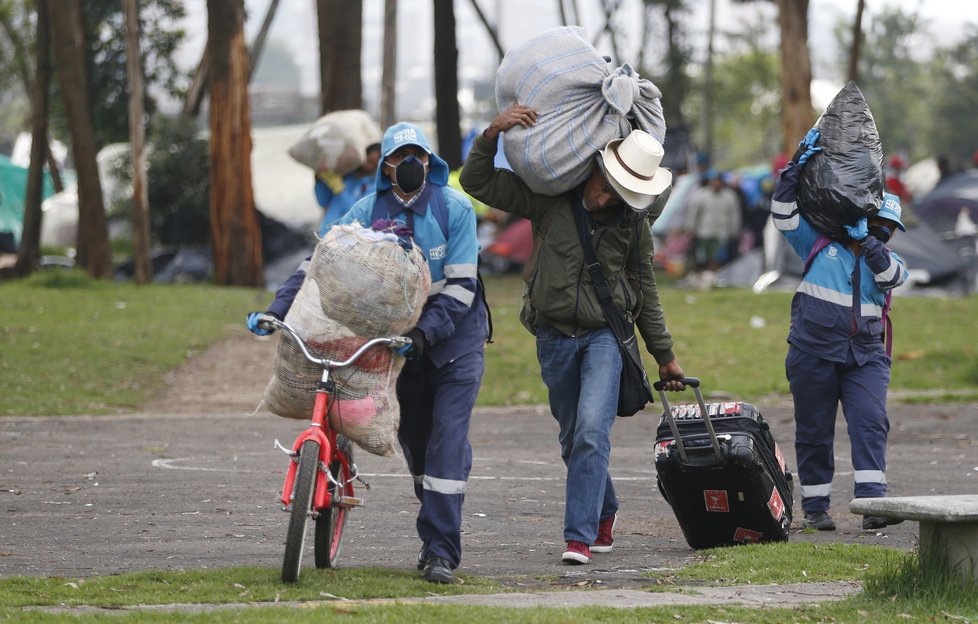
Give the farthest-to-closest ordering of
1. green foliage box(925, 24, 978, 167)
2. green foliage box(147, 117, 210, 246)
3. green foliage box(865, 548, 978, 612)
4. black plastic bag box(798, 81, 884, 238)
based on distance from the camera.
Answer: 1. green foliage box(925, 24, 978, 167)
2. green foliage box(147, 117, 210, 246)
3. black plastic bag box(798, 81, 884, 238)
4. green foliage box(865, 548, 978, 612)

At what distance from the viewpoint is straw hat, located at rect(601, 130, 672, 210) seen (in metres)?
7.09

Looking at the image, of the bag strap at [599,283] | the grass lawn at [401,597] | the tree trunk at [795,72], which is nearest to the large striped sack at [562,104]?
the bag strap at [599,283]

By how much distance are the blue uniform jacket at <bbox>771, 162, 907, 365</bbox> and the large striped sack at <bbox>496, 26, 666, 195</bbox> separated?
165 centimetres

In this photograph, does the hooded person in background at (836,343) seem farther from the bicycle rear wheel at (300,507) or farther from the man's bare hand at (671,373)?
the bicycle rear wheel at (300,507)

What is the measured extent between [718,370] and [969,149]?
5410 centimetres

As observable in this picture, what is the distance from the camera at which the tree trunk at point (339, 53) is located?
907 inches

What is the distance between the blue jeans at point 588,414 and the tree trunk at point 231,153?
16175 mm

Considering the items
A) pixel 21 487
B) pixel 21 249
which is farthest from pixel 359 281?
pixel 21 249

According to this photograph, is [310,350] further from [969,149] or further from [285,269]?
[969,149]

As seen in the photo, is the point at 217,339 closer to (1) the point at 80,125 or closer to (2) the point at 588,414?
(1) the point at 80,125

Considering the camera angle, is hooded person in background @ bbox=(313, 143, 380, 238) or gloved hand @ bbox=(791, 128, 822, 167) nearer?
gloved hand @ bbox=(791, 128, 822, 167)

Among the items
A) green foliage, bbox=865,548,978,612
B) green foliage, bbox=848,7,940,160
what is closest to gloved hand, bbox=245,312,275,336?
green foliage, bbox=865,548,978,612

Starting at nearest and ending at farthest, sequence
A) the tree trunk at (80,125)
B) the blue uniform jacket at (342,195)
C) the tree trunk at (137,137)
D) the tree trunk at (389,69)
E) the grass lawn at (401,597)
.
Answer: the grass lawn at (401,597) → the blue uniform jacket at (342,195) → the tree trunk at (80,125) → the tree trunk at (137,137) → the tree trunk at (389,69)

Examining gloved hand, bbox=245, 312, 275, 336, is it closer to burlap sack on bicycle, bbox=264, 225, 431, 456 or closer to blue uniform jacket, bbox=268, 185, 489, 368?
burlap sack on bicycle, bbox=264, 225, 431, 456
